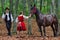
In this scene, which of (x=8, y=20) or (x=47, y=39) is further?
(x=8, y=20)

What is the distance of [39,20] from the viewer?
1698cm

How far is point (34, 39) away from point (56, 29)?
307 cm

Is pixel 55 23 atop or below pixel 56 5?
below

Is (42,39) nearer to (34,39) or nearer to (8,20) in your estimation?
(34,39)

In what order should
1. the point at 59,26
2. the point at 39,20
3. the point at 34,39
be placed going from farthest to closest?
the point at 59,26 < the point at 39,20 < the point at 34,39

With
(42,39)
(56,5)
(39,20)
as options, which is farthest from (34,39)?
(56,5)

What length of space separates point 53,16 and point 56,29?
3.39 ft

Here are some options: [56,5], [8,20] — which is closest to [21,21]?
[8,20]

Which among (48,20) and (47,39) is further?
(48,20)

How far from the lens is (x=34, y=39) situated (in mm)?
15383

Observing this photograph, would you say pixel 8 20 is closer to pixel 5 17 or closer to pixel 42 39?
pixel 5 17

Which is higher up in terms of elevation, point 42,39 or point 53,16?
point 53,16

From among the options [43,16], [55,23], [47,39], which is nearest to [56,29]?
[55,23]

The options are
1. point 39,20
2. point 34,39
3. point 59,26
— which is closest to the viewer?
point 34,39
